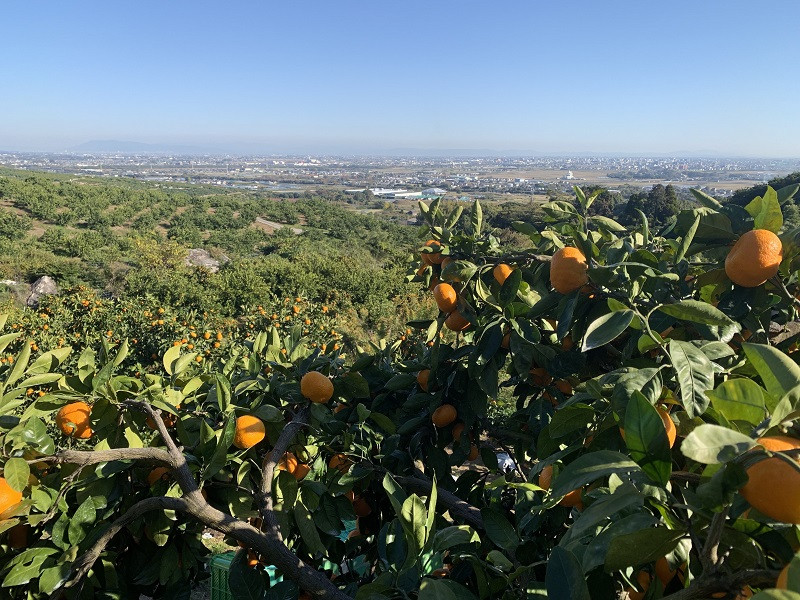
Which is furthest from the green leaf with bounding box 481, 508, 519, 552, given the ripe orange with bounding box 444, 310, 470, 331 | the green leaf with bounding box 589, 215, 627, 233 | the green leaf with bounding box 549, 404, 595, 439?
the green leaf with bounding box 589, 215, 627, 233

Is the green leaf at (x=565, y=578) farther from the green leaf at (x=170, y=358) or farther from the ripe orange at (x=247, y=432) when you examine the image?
the green leaf at (x=170, y=358)

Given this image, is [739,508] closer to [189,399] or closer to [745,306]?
[745,306]

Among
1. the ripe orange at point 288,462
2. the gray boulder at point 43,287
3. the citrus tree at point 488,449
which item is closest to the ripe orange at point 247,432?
the citrus tree at point 488,449

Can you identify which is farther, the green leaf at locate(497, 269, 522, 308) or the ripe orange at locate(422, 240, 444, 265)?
the ripe orange at locate(422, 240, 444, 265)

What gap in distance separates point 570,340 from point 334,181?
3181 inches

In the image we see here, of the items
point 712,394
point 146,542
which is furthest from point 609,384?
point 146,542

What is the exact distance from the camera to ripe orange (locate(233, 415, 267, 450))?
1.10 m

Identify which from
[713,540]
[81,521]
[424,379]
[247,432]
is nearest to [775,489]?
[713,540]

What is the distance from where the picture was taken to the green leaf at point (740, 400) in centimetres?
47

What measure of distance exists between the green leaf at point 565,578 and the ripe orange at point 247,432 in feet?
2.47

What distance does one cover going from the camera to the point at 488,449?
1.41 m

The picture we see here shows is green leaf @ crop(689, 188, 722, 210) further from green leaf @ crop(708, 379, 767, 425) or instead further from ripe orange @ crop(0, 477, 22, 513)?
ripe orange @ crop(0, 477, 22, 513)

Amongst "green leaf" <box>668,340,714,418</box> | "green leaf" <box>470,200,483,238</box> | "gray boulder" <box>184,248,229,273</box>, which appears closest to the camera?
"green leaf" <box>668,340,714,418</box>

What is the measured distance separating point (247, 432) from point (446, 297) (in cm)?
63
